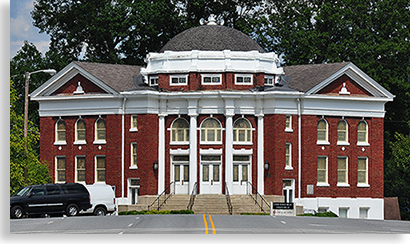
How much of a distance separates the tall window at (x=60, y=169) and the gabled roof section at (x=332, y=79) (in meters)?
18.9

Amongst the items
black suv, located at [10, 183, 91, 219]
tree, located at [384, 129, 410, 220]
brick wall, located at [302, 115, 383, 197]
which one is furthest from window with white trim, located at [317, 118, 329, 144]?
black suv, located at [10, 183, 91, 219]

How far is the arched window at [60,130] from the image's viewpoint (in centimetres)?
5497

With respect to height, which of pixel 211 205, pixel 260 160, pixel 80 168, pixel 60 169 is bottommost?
pixel 211 205

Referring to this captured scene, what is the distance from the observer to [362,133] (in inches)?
2148

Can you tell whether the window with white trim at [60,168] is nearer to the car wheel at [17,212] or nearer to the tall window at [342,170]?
the car wheel at [17,212]

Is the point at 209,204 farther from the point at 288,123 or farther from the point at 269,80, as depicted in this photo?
the point at 269,80

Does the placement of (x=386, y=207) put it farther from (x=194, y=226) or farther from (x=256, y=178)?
(x=194, y=226)

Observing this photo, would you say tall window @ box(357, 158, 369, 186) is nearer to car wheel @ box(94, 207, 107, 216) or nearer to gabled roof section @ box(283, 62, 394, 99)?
gabled roof section @ box(283, 62, 394, 99)

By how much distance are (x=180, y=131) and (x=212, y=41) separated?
24.8ft

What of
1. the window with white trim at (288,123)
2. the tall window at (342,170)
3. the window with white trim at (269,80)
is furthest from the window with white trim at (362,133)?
the window with white trim at (269,80)

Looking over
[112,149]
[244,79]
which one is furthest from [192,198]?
[244,79]

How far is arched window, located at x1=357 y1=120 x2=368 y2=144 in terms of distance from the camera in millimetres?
54438
